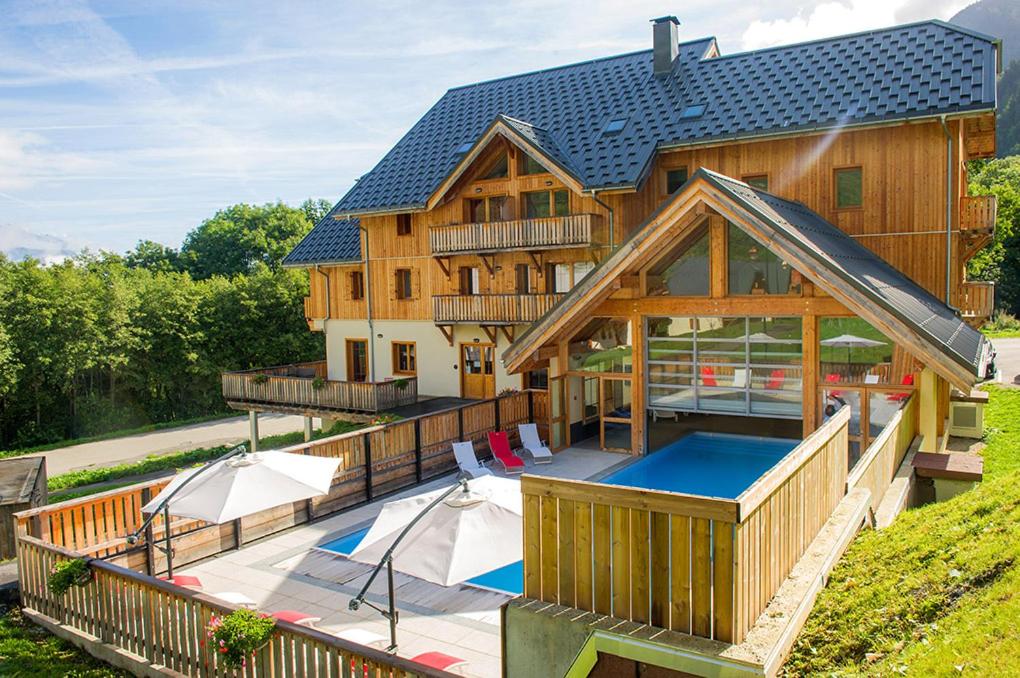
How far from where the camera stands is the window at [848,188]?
1716cm

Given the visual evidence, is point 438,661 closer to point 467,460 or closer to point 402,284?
point 467,460

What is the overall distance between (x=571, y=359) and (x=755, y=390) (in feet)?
13.4

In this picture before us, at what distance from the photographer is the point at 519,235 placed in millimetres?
20719

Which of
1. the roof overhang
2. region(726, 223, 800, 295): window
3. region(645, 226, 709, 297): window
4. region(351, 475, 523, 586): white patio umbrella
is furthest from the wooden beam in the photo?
region(351, 475, 523, 586): white patio umbrella

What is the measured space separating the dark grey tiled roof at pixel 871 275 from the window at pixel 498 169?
853 cm

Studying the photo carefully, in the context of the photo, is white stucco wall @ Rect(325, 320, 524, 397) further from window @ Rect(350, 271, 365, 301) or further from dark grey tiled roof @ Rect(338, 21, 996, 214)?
dark grey tiled roof @ Rect(338, 21, 996, 214)

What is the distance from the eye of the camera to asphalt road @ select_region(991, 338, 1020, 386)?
76.4 ft

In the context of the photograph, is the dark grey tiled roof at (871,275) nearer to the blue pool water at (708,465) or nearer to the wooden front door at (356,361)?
the blue pool water at (708,465)

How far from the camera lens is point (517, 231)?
20.8 metres

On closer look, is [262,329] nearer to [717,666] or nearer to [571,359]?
[571,359]

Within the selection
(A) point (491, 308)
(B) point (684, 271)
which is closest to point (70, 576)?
(B) point (684, 271)

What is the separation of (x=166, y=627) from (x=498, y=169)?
16.7m

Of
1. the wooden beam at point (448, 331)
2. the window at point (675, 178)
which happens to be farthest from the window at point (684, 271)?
the wooden beam at point (448, 331)

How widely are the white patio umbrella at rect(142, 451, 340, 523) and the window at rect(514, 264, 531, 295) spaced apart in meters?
12.8
